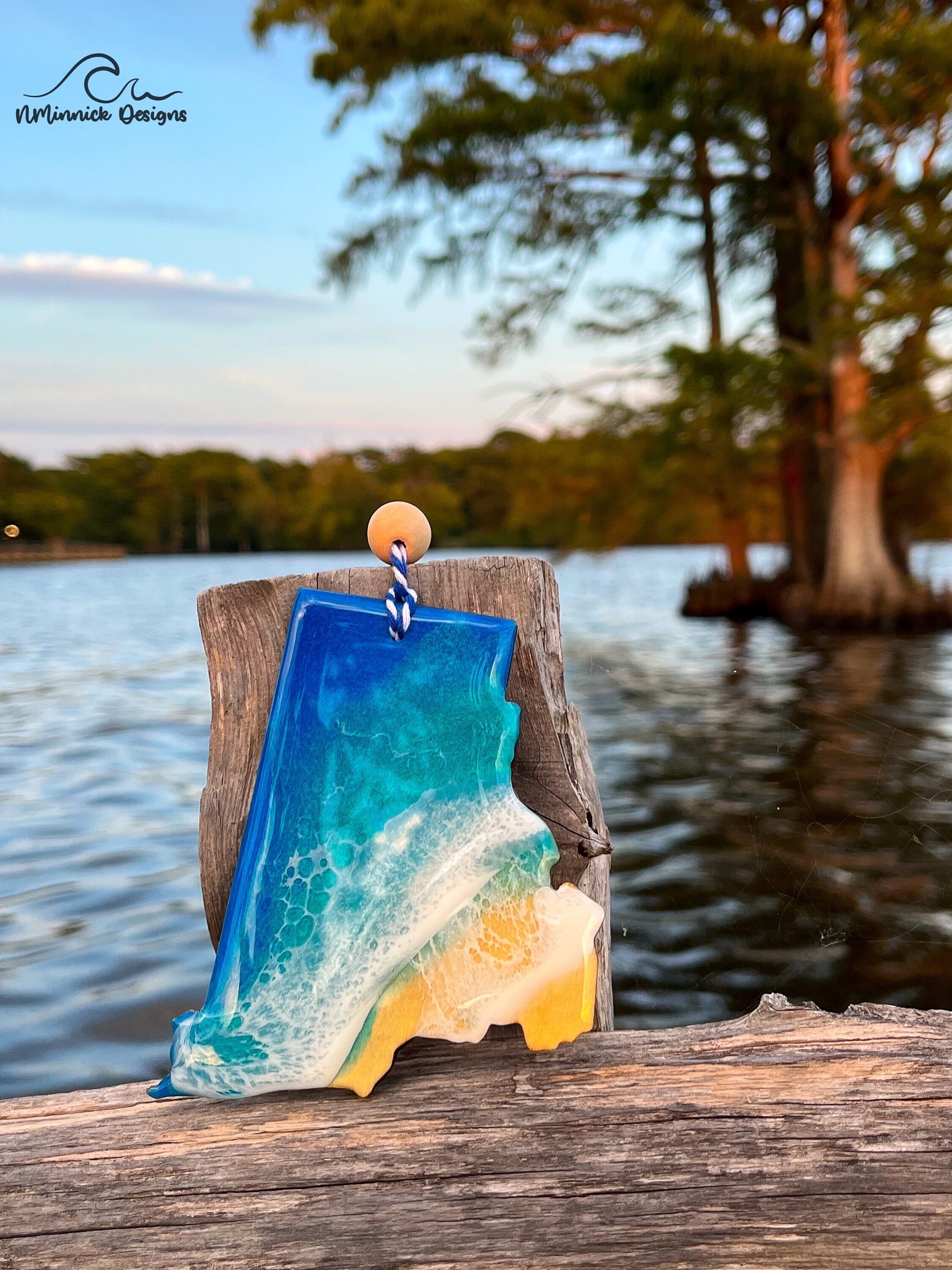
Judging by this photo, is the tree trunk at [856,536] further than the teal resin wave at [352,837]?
Yes

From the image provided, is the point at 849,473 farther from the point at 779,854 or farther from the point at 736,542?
the point at 779,854

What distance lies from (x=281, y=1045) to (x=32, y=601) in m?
40.2

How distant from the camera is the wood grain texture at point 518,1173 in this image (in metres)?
1.65

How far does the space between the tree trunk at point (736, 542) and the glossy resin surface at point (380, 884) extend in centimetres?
2181

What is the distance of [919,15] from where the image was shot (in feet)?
58.9

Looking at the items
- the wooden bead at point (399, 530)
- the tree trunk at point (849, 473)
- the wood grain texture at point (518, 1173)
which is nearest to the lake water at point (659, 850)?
the wooden bead at point (399, 530)

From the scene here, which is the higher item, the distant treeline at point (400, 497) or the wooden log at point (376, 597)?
the distant treeline at point (400, 497)

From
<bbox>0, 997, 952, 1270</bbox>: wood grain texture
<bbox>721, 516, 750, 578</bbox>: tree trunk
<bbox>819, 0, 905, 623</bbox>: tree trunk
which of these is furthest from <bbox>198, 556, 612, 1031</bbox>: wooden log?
<bbox>721, 516, 750, 578</bbox>: tree trunk

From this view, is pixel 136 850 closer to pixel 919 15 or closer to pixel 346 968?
pixel 346 968

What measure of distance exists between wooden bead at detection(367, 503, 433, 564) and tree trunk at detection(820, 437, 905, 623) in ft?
59.1

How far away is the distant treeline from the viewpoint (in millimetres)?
21906

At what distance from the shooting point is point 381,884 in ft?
5.80

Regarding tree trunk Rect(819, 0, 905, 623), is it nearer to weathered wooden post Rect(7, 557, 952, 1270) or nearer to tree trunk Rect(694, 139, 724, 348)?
tree trunk Rect(694, 139, 724, 348)

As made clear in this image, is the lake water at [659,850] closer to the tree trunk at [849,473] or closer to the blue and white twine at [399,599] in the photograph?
the blue and white twine at [399,599]
